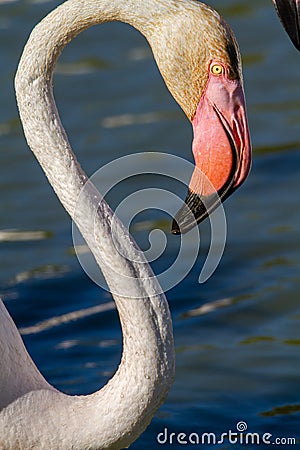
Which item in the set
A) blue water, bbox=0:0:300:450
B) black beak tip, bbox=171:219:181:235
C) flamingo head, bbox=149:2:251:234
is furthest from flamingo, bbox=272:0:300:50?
blue water, bbox=0:0:300:450

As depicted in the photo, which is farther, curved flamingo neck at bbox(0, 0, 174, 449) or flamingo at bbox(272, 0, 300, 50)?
flamingo at bbox(272, 0, 300, 50)

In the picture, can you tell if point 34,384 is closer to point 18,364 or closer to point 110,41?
point 18,364

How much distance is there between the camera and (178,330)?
6.05 metres

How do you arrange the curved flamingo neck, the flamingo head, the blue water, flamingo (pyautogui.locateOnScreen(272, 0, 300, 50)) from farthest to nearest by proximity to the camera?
the blue water → flamingo (pyautogui.locateOnScreen(272, 0, 300, 50)) → the curved flamingo neck → the flamingo head

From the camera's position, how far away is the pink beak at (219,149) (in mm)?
3799

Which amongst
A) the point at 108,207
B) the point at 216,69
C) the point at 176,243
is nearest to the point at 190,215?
the point at 108,207

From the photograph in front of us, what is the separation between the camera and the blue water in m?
5.52

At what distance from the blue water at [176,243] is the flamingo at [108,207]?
98 cm

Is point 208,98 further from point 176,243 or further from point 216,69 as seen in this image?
point 176,243

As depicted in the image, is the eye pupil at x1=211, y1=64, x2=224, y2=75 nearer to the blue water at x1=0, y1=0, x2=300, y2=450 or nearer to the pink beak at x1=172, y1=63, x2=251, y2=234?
the pink beak at x1=172, y1=63, x2=251, y2=234

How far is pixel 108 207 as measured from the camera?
402 cm

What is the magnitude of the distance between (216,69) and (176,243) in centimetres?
329

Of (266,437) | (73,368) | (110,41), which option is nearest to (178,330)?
(73,368)

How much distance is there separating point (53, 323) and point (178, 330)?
2.20 feet
